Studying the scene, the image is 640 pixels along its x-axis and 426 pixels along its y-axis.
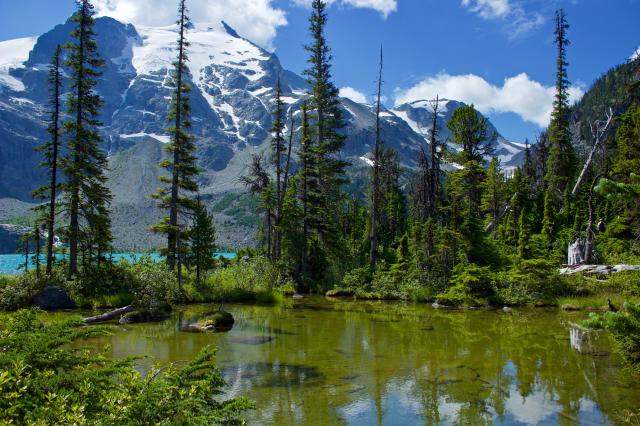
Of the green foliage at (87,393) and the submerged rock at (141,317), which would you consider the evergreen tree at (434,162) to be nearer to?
the submerged rock at (141,317)

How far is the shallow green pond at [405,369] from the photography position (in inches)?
350

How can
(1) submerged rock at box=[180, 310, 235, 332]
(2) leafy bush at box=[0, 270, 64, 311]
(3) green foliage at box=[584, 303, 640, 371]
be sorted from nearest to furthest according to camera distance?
(3) green foliage at box=[584, 303, 640, 371]
(1) submerged rock at box=[180, 310, 235, 332]
(2) leafy bush at box=[0, 270, 64, 311]

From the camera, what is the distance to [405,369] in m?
12.0

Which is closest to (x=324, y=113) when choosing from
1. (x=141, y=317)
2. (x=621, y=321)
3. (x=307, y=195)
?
(x=307, y=195)

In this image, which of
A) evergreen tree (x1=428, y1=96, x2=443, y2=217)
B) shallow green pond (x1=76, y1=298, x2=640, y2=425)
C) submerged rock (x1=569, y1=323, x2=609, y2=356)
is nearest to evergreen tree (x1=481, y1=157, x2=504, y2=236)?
evergreen tree (x1=428, y1=96, x2=443, y2=217)

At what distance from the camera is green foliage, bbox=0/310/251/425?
4.29m

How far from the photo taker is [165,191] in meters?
28.5

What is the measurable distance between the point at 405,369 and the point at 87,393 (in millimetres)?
8712

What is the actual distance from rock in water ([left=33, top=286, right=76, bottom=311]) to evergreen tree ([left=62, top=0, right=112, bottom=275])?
243 centimetres

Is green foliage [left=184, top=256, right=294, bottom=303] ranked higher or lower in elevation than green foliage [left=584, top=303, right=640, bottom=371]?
lower

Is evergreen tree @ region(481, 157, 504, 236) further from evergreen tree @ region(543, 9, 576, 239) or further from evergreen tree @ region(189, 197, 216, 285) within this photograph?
evergreen tree @ region(189, 197, 216, 285)

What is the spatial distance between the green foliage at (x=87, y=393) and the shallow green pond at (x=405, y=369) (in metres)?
3.31

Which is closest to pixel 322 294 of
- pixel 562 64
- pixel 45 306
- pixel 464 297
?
pixel 464 297

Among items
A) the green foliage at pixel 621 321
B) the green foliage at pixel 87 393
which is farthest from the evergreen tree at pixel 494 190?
the green foliage at pixel 87 393
